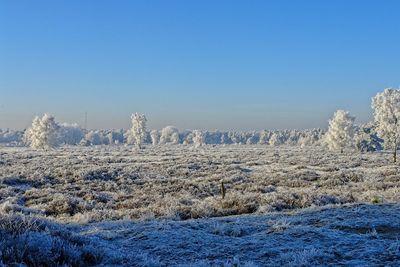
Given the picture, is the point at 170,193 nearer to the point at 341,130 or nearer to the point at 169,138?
the point at 341,130

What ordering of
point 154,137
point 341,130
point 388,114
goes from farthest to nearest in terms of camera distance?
point 154,137, point 341,130, point 388,114

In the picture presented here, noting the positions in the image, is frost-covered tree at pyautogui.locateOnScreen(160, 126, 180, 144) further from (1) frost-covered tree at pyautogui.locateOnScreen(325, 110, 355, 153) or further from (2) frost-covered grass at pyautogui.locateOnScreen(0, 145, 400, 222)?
(2) frost-covered grass at pyautogui.locateOnScreen(0, 145, 400, 222)

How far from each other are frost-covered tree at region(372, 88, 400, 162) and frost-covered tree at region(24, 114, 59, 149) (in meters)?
58.1

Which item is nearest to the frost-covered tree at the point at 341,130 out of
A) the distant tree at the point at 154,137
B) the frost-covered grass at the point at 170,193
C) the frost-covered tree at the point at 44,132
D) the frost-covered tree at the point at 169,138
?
the frost-covered grass at the point at 170,193

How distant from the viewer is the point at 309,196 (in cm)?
1806

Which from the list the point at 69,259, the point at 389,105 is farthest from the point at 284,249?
the point at 389,105

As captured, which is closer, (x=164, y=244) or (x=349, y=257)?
(x=349, y=257)

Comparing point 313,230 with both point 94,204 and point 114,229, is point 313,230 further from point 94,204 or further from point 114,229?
point 94,204

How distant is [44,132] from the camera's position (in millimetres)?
81562

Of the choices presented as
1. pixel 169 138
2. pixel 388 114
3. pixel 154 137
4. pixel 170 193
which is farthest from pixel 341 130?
pixel 169 138

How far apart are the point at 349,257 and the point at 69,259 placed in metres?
4.35

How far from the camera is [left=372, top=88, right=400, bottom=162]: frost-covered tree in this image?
54500 mm

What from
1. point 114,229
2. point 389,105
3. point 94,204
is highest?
point 389,105

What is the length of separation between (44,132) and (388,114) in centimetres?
6015
